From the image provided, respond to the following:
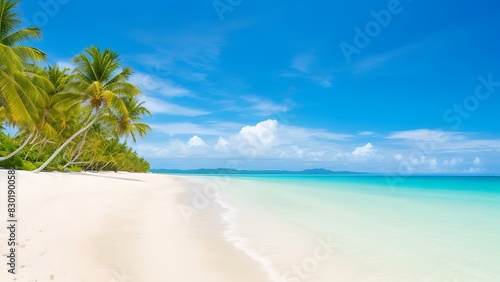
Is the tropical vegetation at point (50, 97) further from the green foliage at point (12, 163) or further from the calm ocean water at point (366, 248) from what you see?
the calm ocean water at point (366, 248)

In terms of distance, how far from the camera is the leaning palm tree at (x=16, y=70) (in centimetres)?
1095

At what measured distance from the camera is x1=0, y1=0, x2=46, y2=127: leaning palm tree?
35.9ft

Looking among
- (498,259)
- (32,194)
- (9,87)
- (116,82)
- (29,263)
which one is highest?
(116,82)

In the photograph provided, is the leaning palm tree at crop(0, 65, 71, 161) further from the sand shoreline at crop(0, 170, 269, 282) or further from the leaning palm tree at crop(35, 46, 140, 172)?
the sand shoreline at crop(0, 170, 269, 282)

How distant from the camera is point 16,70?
40.0ft

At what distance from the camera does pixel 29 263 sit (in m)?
4.25

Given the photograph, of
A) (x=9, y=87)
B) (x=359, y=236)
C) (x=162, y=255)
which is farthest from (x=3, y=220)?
(x=359, y=236)

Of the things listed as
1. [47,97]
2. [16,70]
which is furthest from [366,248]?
[47,97]

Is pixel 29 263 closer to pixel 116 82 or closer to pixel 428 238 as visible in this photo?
pixel 428 238

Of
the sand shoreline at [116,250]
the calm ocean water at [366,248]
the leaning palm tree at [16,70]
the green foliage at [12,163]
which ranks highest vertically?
the leaning palm tree at [16,70]

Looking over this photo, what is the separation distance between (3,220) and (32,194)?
16.6ft

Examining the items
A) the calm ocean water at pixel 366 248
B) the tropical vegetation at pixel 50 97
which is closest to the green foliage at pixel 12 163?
the tropical vegetation at pixel 50 97

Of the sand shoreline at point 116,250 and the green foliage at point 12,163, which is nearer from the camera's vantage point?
the sand shoreline at point 116,250

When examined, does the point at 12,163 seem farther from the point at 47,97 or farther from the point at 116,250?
the point at 116,250
